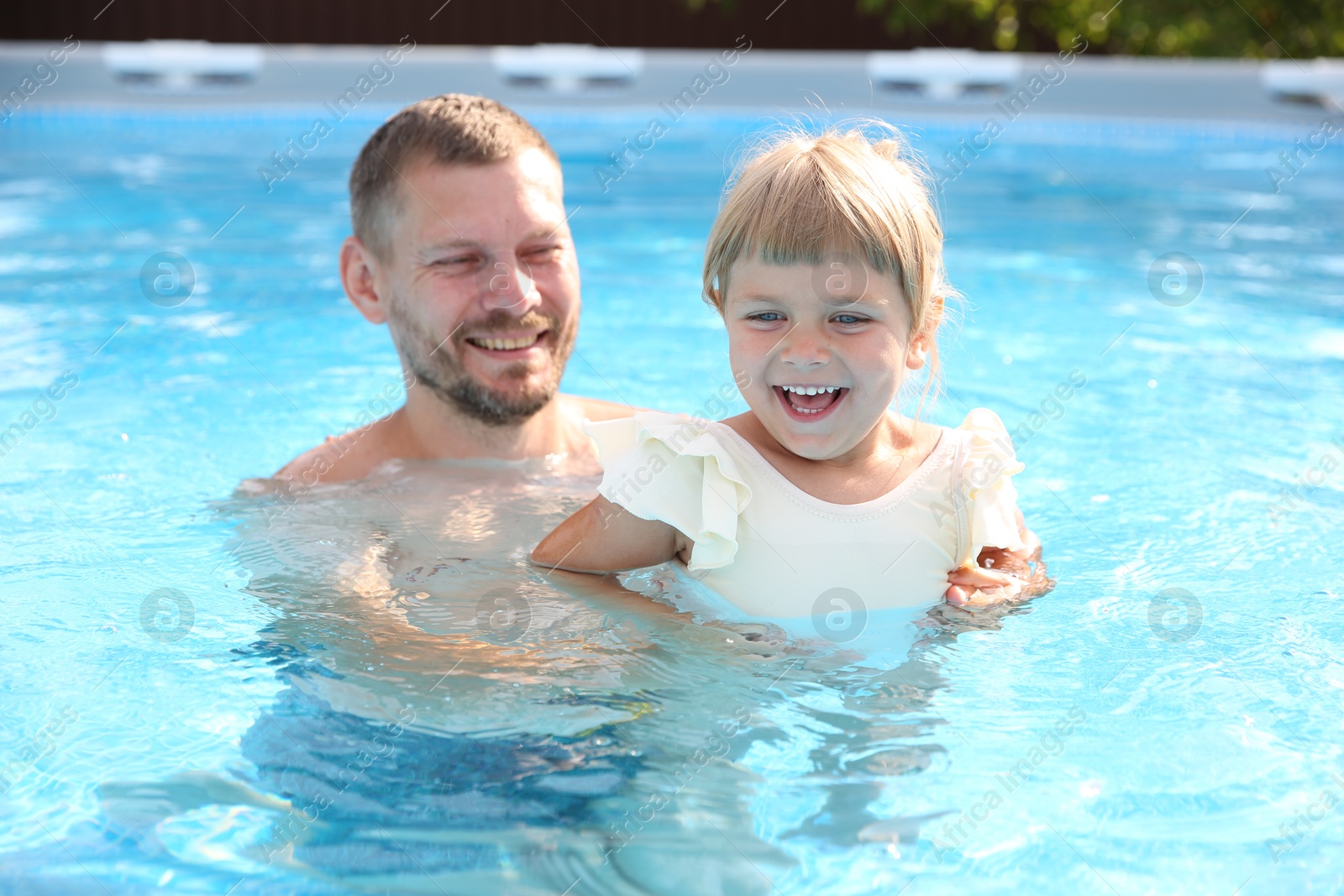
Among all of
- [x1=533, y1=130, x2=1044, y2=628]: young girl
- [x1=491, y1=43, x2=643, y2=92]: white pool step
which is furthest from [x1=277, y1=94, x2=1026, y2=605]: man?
[x1=491, y1=43, x2=643, y2=92]: white pool step

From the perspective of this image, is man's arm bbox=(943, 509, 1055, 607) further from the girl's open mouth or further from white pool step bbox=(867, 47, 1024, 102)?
white pool step bbox=(867, 47, 1024, 102)

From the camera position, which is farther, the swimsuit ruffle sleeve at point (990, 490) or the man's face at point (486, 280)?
the man's face at point (486, 280)

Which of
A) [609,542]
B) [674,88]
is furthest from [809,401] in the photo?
[674,88]

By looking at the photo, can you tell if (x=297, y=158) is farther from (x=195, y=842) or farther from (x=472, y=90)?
(x=195, y=842)

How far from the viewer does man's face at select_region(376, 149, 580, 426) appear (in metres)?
3.31

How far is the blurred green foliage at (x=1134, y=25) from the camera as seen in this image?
12.3 metres

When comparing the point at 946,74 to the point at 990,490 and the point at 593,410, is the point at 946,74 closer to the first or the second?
the point at 593,410

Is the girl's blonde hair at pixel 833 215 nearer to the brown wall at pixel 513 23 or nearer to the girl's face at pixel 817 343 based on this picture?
the girl's face at pixel 817 343

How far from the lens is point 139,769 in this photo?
2473 mm

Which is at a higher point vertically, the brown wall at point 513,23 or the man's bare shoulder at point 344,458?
the brown wall at point 513,23

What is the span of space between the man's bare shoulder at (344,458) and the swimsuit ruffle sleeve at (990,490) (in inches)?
64.5

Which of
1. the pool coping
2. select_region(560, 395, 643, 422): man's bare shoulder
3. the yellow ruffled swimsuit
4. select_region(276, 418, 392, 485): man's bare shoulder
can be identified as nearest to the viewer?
the yellow ruffled swimsuit

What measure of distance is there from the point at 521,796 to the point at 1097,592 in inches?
65.7

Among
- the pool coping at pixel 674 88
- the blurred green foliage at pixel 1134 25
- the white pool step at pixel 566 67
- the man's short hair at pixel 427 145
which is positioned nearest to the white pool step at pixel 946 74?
the pool coping at pixel 674 88
